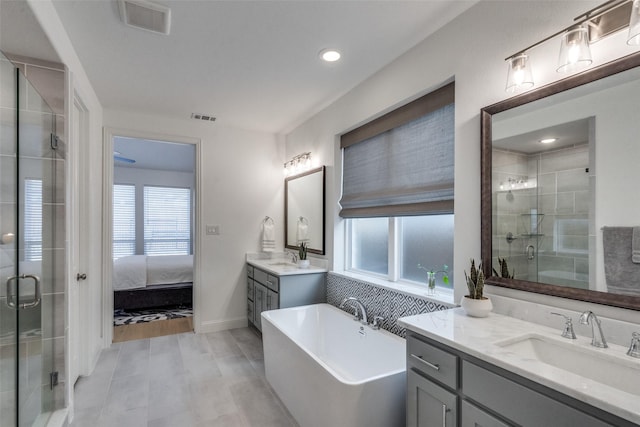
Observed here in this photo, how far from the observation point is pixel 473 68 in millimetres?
1852

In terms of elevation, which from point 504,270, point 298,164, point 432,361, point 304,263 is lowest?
point 432,361

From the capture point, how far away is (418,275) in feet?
8.14

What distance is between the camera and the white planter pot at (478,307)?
1.59 metres

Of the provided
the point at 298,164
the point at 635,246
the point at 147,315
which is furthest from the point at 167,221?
the point at 635,246

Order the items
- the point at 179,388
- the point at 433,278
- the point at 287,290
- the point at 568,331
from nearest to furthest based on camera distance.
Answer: the point at 568,331 < the point at 433,278 < the point at 179,388 < the point at 287,290

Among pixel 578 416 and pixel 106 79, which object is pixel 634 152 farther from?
pixel 106 79

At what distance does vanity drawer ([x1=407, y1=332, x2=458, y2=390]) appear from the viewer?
1.31 metres

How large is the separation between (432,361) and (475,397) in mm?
217

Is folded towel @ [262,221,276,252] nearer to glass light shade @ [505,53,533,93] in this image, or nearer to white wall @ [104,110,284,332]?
white wall @ [104,110,284,332]

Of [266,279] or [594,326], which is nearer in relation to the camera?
[594,326]

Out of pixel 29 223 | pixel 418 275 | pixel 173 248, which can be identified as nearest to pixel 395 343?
pixel 418 275

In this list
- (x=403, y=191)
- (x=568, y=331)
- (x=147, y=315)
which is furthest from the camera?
(x=147, y=315)

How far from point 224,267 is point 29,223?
234 cm

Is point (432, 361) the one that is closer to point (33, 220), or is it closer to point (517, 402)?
point (517, 402)
